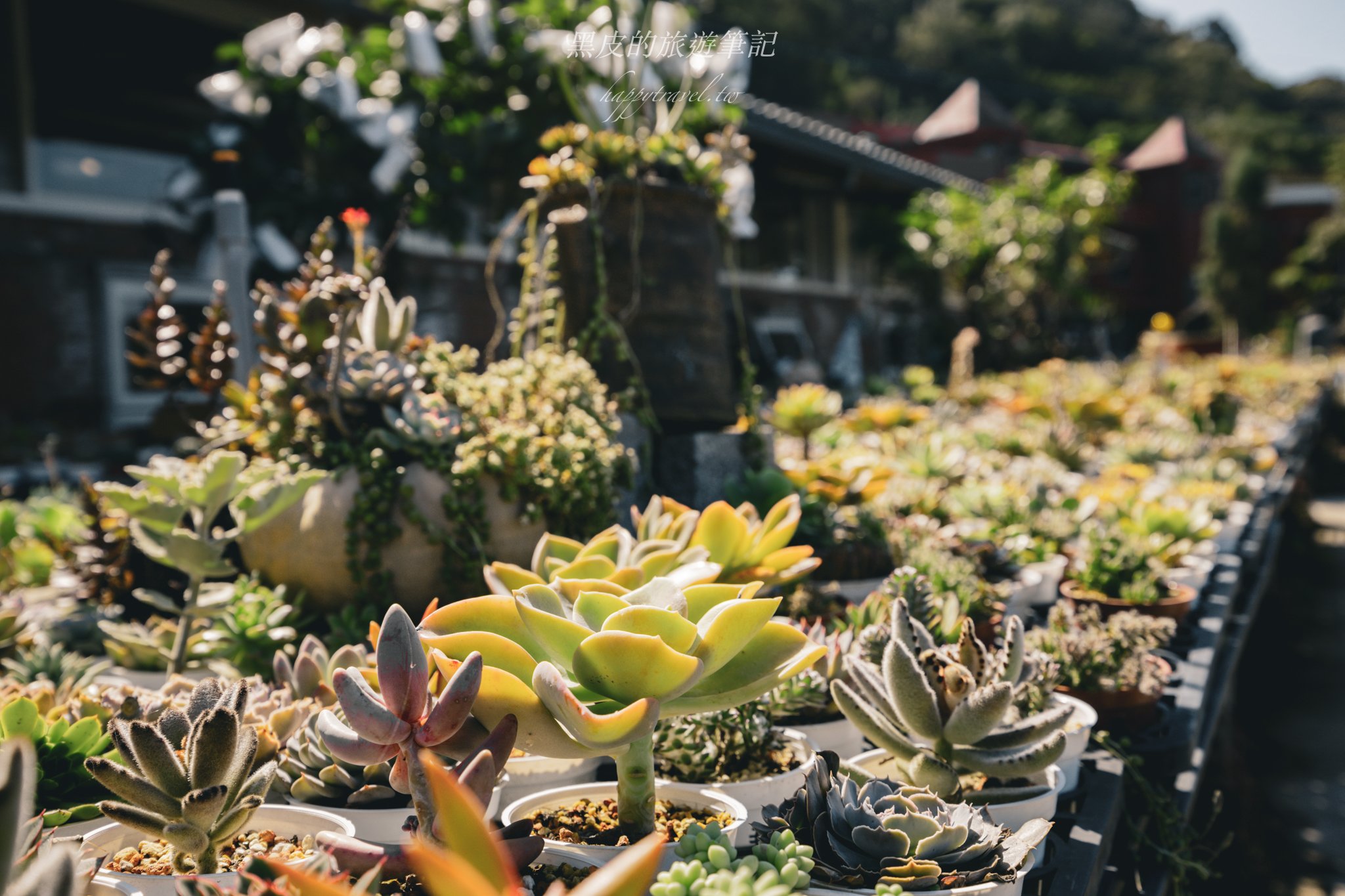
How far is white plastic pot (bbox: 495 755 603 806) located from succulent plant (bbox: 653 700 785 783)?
5.7 inches

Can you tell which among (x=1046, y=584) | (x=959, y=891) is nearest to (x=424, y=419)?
(x=959, y=891)

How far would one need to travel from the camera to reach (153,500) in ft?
6.05

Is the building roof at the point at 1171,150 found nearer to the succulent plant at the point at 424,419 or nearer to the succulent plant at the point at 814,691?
the succulent plant at the point at 424,419

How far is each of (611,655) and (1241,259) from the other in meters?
37.5

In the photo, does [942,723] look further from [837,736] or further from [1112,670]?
[1112,670]

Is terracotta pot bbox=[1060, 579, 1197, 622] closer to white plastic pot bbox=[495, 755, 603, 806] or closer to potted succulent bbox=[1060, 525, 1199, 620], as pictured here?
potted succulent bbox=[1060, 525, 1199, 620]

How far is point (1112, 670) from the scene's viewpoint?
6.94ft

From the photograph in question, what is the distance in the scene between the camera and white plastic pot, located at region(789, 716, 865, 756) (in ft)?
5.84

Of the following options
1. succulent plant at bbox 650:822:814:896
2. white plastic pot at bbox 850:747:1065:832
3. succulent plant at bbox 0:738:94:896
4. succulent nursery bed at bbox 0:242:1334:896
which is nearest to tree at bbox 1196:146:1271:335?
succulent nursery bed at bbox 0:242:1334:896

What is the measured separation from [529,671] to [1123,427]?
693 cm

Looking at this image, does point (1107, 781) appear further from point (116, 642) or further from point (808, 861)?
point (116, 642)

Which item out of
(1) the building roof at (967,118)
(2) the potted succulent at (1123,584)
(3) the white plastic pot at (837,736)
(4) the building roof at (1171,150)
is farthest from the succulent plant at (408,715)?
(4) the building roof at (1171,150)

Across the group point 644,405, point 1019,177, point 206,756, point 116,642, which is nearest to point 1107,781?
point 206,756

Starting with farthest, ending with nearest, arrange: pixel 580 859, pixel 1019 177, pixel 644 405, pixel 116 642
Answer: pixel 1019 177 → pixel 644 405 → pixel 116 642 → pixel 580 859
